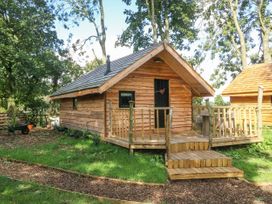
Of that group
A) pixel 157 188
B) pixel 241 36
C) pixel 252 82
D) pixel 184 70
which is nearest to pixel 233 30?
pixel 241 36

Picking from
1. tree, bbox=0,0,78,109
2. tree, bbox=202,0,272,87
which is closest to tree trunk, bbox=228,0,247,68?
tree, bbox=202,0,272,87

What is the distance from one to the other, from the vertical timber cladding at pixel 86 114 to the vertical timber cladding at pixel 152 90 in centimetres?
81

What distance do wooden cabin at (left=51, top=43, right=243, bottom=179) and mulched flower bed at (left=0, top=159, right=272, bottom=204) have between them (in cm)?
60

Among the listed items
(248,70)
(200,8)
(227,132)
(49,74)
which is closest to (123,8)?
(200,8)

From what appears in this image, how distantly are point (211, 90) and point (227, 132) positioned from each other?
2.87 meters

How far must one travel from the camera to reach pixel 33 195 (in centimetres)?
661

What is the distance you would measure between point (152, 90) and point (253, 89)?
32.7ft

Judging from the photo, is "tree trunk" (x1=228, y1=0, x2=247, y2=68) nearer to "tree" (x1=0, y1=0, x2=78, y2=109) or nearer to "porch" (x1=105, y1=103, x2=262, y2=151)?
"tree" (x1=0, y1=0, x2=78, y2=109)

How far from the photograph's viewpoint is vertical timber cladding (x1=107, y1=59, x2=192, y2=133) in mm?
13516

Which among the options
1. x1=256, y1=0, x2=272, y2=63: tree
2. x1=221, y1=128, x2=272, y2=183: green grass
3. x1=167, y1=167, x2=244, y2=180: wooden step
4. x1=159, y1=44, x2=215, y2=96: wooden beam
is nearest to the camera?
x1=167, y1=167, x2=244, y2=180: wooden step

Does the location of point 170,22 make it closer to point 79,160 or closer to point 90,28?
point 90,28

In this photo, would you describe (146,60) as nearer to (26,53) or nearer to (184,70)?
(184,70)

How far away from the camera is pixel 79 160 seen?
9953 mm

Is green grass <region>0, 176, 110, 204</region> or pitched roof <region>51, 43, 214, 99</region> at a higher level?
pitched roof <region>51, 43, 214, 99</region>
